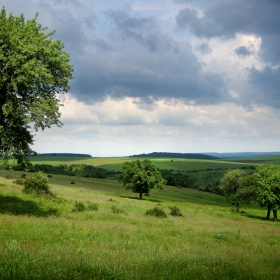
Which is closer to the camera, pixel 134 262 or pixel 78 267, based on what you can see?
pixel 78 267

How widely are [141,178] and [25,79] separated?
60167 millimetres

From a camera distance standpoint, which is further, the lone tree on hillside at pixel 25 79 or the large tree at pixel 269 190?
the large tree at pixel 269 190

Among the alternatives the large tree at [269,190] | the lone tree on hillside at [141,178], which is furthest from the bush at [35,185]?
the large tree at [269,190]

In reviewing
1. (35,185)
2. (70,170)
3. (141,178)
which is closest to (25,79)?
(35,185)

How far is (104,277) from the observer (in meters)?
7.09

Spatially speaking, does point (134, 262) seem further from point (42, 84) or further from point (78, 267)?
point (42, 84)

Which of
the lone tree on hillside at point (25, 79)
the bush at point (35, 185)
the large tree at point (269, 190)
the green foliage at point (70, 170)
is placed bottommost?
the green foliage at point (70, 170)

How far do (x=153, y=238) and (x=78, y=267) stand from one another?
35.9ft

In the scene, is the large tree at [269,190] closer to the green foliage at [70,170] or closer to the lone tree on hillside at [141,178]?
the lone tree on hillside at [141,178]

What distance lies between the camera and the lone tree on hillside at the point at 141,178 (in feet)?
248

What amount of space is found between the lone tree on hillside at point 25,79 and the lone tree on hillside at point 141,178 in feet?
184

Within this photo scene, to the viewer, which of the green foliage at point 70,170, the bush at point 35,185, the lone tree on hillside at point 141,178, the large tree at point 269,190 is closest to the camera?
the bush at point 35,185

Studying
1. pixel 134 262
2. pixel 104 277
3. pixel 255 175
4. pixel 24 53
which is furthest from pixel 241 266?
pixel 255 175

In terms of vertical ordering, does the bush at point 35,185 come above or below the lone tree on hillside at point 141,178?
above
